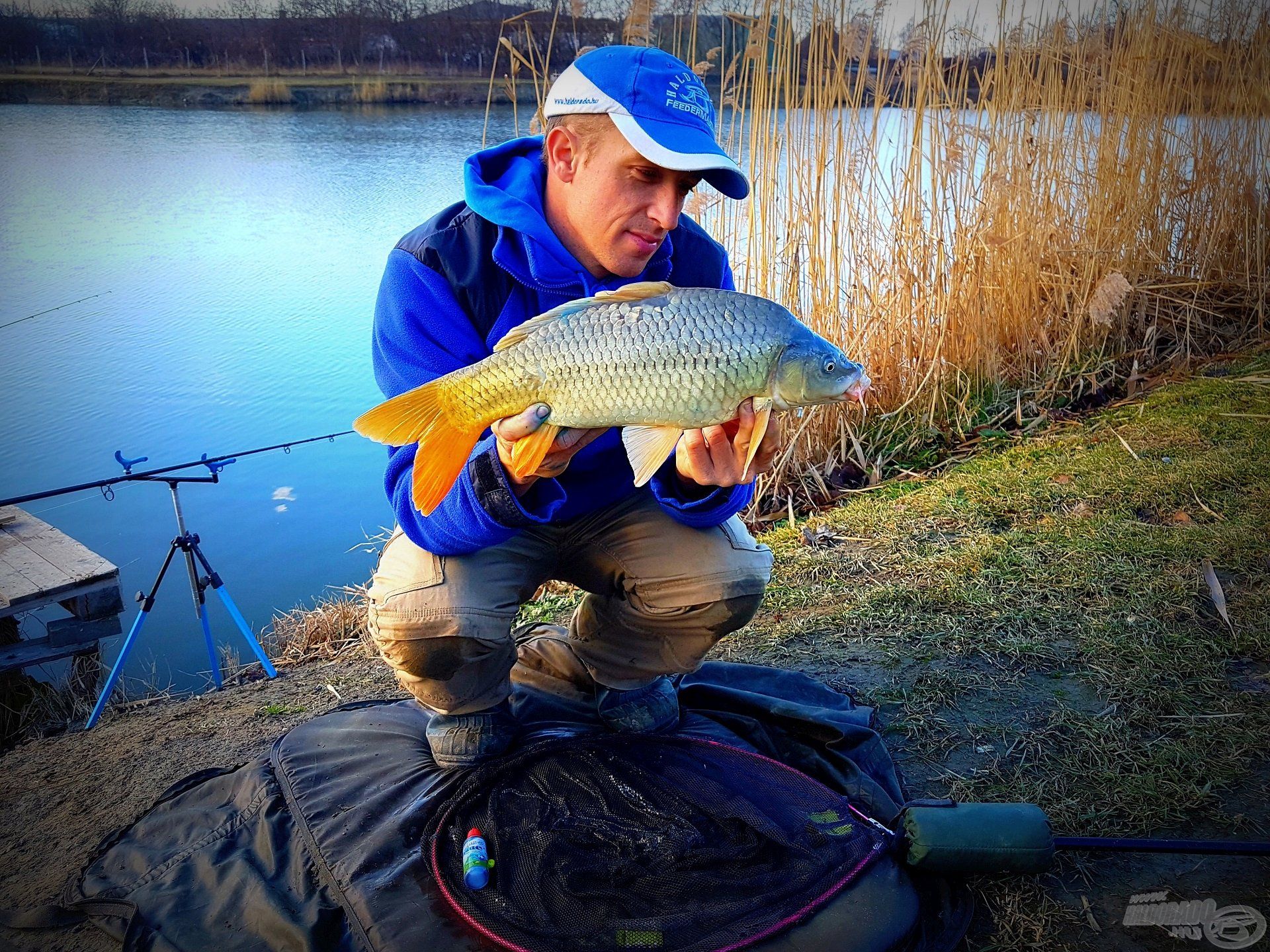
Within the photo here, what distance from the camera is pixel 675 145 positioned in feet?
4.32

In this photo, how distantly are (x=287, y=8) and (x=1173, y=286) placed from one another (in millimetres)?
7453

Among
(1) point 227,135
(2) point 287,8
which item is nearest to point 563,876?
(2) point 287,8

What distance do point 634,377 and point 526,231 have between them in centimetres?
39

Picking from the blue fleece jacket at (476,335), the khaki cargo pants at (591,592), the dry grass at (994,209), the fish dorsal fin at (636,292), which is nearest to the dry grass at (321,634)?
the khaki cargo pants at (591,592)

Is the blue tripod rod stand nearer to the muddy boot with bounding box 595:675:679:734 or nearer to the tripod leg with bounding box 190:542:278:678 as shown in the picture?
the tripod leg with bounding box 190:542:278:678

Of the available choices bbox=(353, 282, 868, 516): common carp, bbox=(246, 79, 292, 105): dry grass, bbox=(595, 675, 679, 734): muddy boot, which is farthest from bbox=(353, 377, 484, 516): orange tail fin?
bbox=(246, 79, 292, 105): dry grass

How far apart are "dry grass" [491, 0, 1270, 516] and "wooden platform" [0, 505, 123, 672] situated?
6.93 ft

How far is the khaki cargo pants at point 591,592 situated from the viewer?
146 centimetres

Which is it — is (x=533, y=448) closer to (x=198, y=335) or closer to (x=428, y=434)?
(x=428, y=434)

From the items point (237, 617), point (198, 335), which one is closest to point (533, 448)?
point (237, 617)

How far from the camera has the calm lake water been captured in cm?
373

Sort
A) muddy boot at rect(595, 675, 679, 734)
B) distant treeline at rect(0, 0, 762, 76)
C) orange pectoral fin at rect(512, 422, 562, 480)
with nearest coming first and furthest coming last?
orange pectoral fin at rect(512, 422, 562, 480) < muddy boot at rect(595, 675, 679, 734) < distant treeline at rect(0, 0, 762, 76)

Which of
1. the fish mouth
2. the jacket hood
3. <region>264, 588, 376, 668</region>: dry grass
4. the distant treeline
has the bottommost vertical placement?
<region>264, 588, 376, 668</region>: dry grass

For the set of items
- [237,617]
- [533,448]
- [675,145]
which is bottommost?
[237,617]
